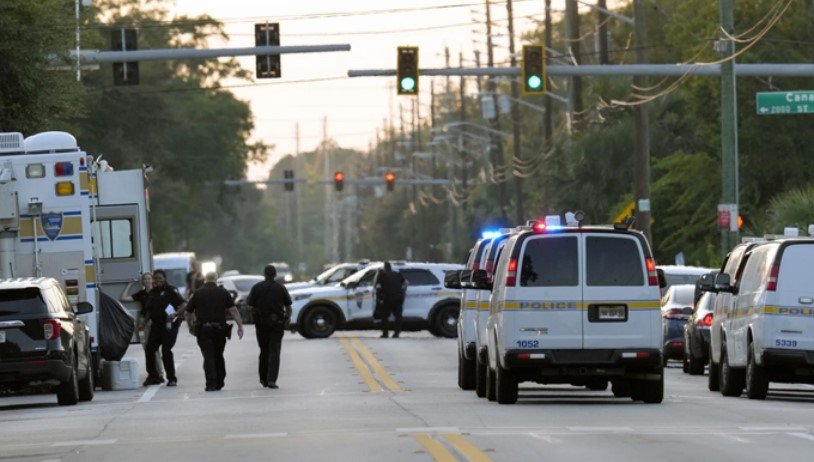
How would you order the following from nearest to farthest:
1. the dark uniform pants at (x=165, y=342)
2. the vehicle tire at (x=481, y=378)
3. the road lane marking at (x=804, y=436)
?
the road lane marking at (x=804, y=436)
the vehicle tire at (x=481, y=378)
the dark uniform pants at (x=165, y=342)

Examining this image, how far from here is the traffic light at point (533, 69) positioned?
39.0 metres

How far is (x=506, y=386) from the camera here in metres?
22.7

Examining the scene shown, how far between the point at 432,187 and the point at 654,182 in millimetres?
78368

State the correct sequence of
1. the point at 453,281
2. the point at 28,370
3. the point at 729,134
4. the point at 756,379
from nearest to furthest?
the point at 756,379 < the point at 28,370 < the point at 453,281 < the point at 729,134

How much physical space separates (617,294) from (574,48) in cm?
4222

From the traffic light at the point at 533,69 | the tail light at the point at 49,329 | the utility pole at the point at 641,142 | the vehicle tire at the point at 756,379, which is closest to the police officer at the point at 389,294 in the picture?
the utility pole at the point at 641,142

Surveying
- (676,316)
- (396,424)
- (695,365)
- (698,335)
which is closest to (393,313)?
(676,316)

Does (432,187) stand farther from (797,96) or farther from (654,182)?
(797,96)

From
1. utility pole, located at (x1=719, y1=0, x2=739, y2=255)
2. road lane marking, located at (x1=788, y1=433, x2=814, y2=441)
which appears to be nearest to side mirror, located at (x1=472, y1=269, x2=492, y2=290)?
road lane marking, located at (x1=788, y1=433, x2=814, y2=441)

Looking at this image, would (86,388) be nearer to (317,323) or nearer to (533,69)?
(533,69)

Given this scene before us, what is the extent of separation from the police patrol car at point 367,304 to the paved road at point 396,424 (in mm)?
15974

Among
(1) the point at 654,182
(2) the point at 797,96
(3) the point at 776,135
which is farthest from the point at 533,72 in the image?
(1) the point at 654,182

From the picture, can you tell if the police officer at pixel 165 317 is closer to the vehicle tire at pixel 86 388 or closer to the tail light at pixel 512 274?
the vehicle tire at pixel 86 388

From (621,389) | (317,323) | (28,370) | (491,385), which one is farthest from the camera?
(317,323)
